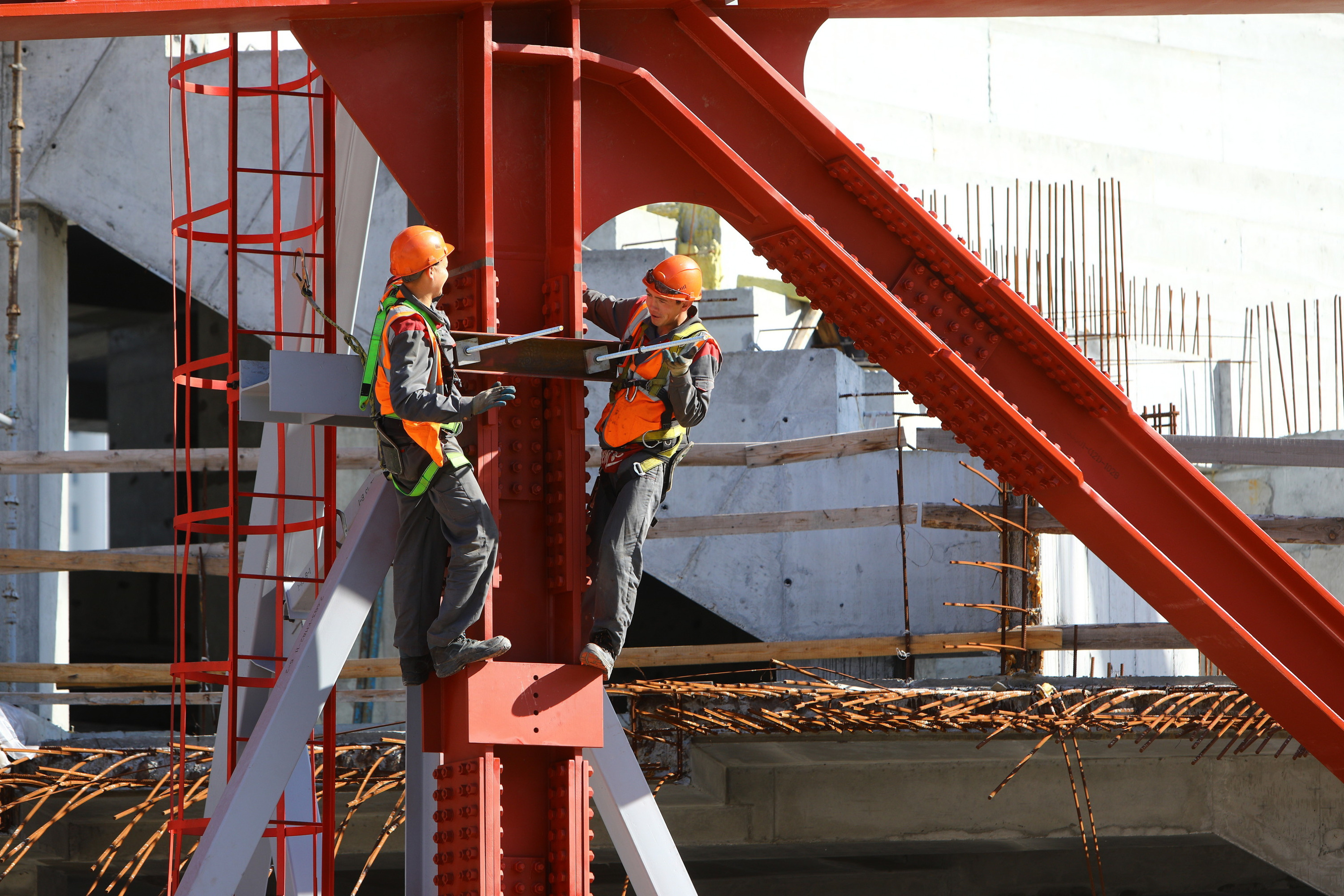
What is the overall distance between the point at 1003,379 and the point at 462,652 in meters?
2.88

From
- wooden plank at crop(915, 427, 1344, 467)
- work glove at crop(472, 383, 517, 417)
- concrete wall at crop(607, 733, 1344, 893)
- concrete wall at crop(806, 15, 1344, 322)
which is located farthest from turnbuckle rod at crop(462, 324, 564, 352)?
concrete wall at crop(806, 15, 1344, 322)

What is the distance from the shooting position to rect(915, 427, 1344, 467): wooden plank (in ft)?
34.0

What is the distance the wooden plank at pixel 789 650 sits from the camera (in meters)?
10.9

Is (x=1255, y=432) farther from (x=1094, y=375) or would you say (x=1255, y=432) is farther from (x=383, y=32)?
(x=383, y=32)

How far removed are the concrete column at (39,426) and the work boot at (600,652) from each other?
930 centimetres

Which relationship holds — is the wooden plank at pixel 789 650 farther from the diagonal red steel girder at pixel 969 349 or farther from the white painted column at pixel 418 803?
the white painted column at pixel 418 803

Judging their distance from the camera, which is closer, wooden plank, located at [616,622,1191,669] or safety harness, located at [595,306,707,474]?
safety harness, located at [595,306,707,474]

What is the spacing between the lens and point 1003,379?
7004 mm

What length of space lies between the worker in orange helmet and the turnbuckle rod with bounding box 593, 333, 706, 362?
0.49 m

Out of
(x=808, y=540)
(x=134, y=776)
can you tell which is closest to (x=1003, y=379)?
(x=134, y=776)

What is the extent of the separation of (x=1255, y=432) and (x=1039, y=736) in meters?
13.6

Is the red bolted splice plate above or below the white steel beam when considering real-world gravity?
above

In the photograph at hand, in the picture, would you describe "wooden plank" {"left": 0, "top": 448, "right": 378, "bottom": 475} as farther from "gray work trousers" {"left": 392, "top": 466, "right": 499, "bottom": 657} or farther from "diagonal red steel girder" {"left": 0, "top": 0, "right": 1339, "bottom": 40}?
"diagonal red steel girder" {"left": 0, "top": 0, "right": 1339, "bottom": 40}

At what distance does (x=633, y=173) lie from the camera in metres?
6.56
